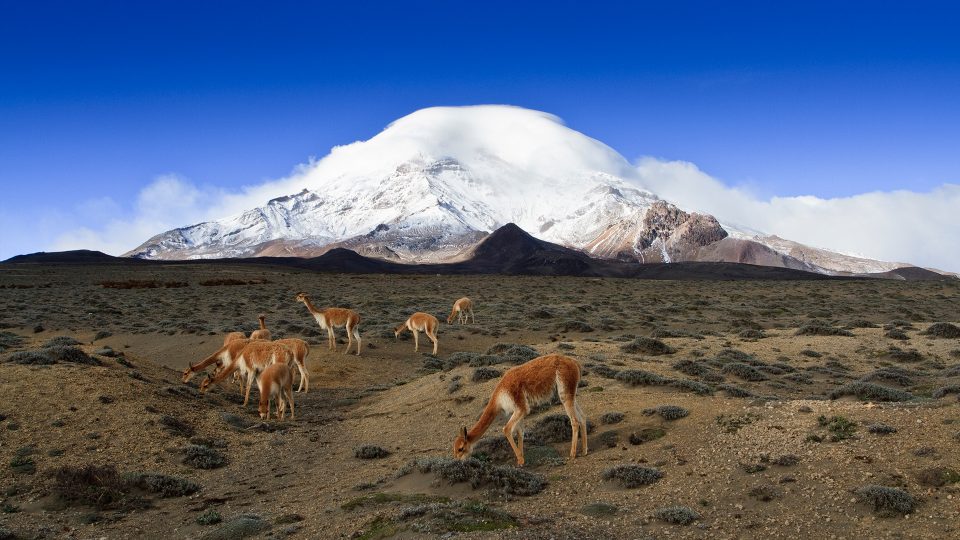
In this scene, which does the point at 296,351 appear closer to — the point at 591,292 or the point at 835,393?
the point at 835,393

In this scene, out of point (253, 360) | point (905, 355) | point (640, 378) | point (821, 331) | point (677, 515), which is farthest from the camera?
point (821, 331)

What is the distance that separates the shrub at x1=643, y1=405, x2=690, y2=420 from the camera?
36.2ft

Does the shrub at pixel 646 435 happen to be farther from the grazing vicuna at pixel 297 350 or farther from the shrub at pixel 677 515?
the grazing vicuna at pixel 297 350

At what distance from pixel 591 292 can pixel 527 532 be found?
162 feet

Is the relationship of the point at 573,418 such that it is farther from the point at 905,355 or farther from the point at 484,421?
the point at 905,355

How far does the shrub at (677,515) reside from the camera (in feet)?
24.0

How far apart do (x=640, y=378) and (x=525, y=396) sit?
526 cm

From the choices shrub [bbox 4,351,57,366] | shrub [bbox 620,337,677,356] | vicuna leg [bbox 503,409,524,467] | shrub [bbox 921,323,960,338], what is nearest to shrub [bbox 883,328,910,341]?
shrub [bbox 921,323,960,338]

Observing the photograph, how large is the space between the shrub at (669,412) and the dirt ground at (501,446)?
0.18 feet

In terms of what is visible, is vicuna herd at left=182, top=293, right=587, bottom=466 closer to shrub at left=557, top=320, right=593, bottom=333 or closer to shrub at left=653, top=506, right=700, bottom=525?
shrub at left=653, top=506, right=700, bottom=525

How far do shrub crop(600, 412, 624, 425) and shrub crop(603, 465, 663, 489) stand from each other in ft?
7.88

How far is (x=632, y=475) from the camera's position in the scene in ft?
28.6

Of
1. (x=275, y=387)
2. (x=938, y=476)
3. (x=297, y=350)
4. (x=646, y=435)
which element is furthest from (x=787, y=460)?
(x=297, y=350)

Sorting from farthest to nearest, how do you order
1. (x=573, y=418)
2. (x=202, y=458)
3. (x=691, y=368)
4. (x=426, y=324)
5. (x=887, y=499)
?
1. (x=426, y=324)
2. (x=691, y=368)
3. (x=202, y=458)
4. (x=573, y=418)
5. (x=887, y=499)
